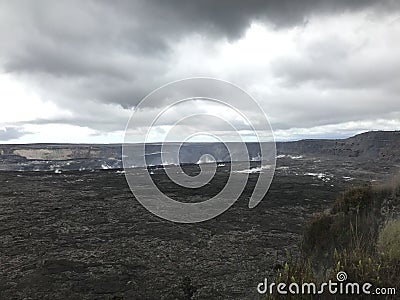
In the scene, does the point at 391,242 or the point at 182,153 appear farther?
the point at 182,153

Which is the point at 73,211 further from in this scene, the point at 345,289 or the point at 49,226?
the point at 345,289

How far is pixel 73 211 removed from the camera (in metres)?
15.1

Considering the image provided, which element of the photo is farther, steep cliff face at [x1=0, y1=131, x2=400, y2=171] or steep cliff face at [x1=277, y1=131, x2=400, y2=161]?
steep cliff face at [x1=277, y1=131, x2=400, y2=161]

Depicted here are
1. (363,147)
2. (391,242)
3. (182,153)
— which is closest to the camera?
(391,242)

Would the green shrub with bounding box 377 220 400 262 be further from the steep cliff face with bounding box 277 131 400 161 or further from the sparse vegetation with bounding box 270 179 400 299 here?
the steep cliff face with bounding box 277 131 400 161

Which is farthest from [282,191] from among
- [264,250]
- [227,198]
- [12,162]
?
[12,162]

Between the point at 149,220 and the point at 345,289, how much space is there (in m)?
10.9
